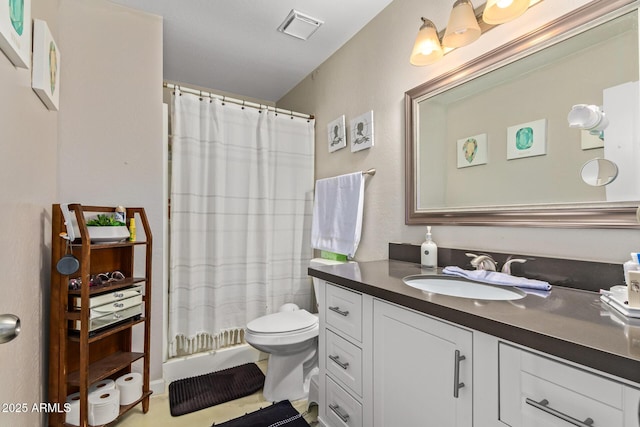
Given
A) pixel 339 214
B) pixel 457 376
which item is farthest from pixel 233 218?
pixel 457 376

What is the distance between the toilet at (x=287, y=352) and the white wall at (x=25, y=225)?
93 cm

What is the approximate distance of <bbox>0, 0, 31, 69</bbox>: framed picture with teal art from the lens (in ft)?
2.63

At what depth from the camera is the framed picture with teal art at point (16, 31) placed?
803mm

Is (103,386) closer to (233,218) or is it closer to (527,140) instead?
(233,218)

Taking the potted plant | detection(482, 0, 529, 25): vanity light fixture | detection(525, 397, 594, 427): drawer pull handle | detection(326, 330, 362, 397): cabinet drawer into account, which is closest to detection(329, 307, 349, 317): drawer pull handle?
detection(326, 330, 362, 397): cabinet drawer

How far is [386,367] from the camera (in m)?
1.02

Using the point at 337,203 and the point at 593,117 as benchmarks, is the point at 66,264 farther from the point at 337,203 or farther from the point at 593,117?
the point at 593,117

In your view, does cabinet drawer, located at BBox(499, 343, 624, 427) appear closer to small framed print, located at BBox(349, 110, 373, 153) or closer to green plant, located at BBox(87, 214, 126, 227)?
small framed print, located at BBox(349, 110, 373, 153)

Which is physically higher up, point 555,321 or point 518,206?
point 518,206

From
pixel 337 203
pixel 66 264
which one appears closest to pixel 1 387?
pixel 66 264

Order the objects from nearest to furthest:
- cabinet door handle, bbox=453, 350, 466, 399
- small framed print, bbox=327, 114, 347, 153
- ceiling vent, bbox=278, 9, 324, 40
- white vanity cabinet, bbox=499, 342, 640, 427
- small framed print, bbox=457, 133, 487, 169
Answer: white vanity cabinet, bbox=499, 342, 640, 427
cabinet door handle, bbox=453, 350, 466, 399
small framed print, bbox=457, 133, 487, 169
ceiling vent, bbox=278, 9, 324, 40
small framed print, bbox=327, 114, 347, 153

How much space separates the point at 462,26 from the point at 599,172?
2.48 feet

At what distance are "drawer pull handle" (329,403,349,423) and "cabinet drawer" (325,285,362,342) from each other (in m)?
0.34

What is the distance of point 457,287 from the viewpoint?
4.06 feet
